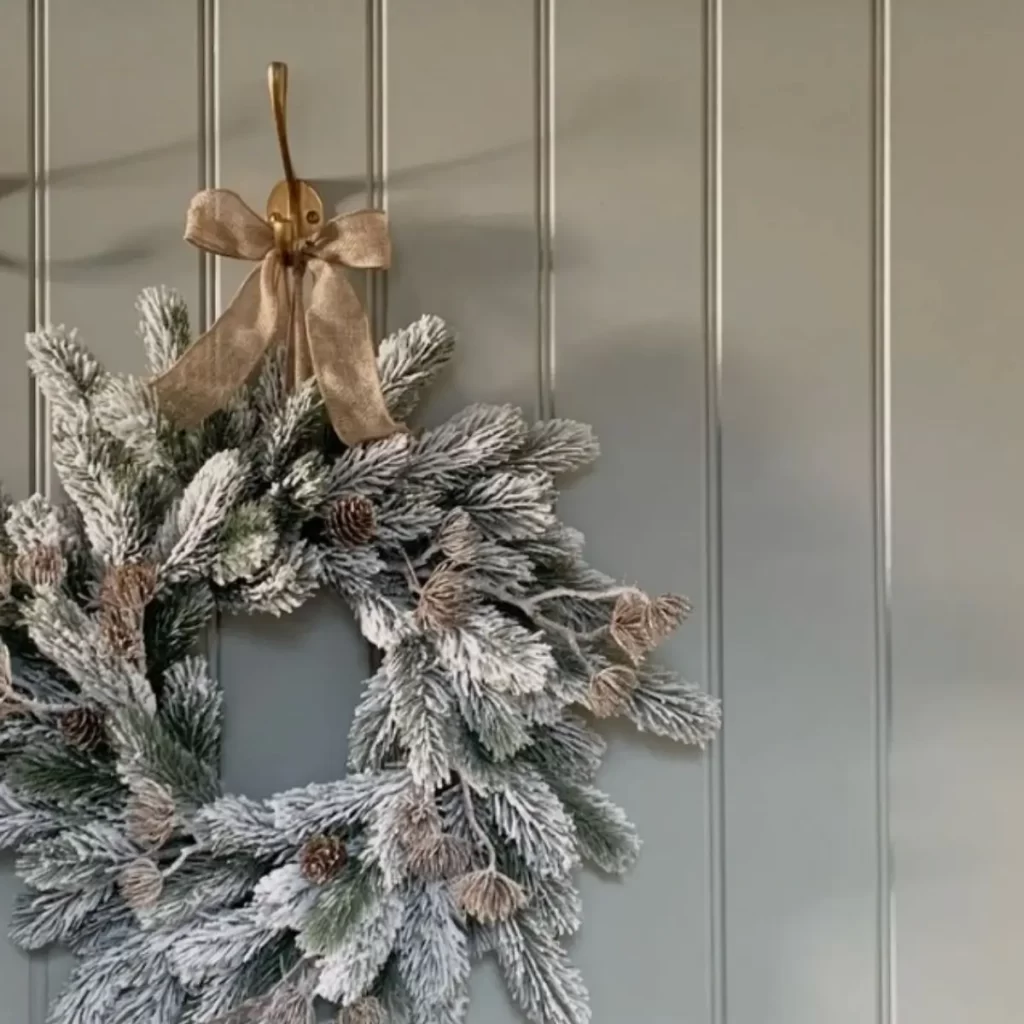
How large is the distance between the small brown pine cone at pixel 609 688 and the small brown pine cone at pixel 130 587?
0.29m

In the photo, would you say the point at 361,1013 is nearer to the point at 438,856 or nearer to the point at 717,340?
the point at 438,856

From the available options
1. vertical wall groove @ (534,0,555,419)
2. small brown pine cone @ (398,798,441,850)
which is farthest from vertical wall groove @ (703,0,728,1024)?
small brown pine cone @ (398,798,441,850)

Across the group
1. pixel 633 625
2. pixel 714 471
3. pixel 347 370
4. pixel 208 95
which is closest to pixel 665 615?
pixel 633 625

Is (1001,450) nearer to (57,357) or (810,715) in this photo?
(810,715)

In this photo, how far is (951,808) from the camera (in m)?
0.73

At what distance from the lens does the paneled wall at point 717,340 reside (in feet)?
2.29

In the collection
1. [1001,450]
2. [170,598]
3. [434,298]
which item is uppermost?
[434,298]

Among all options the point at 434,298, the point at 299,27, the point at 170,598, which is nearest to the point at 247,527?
the point at 170,598

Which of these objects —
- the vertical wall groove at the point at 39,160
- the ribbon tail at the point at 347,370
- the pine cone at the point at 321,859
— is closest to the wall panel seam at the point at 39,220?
the vertical wall groove at the point at 39,160

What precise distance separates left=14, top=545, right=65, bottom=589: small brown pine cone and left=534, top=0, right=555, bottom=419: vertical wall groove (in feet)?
1.13

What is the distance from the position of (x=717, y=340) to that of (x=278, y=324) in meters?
0.32

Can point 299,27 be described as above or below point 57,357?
above

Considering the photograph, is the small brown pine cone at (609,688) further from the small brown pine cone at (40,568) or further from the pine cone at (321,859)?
the small brown pine cone at (40,568)

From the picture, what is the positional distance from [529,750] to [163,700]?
0.25 m
